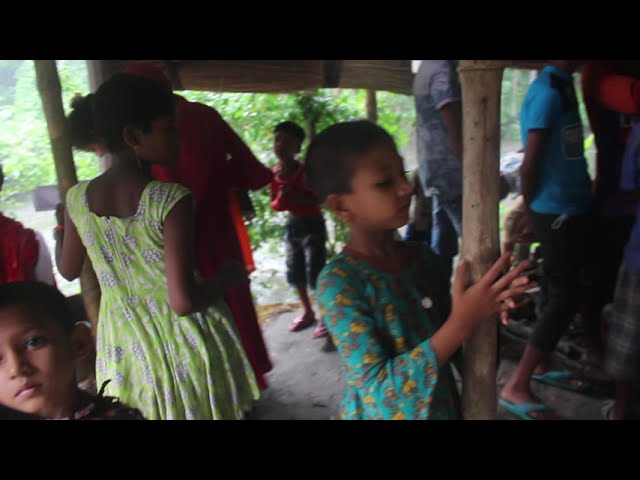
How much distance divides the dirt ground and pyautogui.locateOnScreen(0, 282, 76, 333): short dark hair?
1695 millimetres

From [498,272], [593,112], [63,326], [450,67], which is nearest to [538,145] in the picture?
[593,112]

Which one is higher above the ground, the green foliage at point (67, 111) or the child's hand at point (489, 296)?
the green foliage at point (67, 111)

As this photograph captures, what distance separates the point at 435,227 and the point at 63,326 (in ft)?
7.28

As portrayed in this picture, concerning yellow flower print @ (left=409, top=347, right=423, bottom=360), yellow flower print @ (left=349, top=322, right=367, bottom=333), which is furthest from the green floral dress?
yellow flower print @ (left=409, top=347, right=423, bottom=360)

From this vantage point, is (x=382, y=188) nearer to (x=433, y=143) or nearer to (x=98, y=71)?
(x=98, y=71)

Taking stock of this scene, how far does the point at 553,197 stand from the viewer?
7.19ft

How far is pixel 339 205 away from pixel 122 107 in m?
0.64

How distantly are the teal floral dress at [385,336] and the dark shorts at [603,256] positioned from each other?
1.54 m

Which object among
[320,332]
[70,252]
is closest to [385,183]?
[70,252]

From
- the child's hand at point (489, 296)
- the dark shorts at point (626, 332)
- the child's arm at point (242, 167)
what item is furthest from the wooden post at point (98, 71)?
the dark shorts at point (626, 332)

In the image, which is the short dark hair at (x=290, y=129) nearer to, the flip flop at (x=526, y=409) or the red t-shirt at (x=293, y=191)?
the red t-shirt at (x=293, y=191)

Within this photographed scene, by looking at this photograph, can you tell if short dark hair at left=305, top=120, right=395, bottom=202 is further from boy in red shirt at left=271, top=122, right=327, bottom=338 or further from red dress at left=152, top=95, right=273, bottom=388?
boy in red shirt at left=271, top=122, right=327, bottom=338

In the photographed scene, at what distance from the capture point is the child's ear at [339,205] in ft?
3.69

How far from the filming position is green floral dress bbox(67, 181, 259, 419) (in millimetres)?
1339
